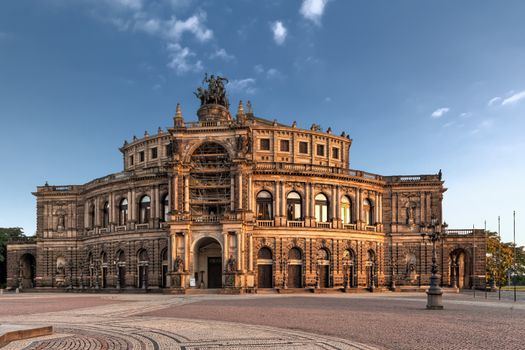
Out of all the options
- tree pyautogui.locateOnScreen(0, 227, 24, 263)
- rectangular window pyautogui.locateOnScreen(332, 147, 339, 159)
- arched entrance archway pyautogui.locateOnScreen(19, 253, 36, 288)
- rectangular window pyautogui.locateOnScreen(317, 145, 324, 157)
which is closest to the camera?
rectangular window pyautogui.locateOnScreen(317, 145, 324, 157)

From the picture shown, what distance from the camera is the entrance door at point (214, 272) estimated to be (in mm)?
63625

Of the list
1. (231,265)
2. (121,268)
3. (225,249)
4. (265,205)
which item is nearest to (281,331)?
(231,265)

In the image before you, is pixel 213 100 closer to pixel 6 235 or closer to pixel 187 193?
pixel 187 193

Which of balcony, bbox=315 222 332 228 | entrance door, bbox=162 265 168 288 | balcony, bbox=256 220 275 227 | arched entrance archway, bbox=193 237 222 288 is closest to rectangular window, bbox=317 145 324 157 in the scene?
balcony, bbox=315 222 332 228

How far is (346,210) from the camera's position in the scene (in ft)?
228

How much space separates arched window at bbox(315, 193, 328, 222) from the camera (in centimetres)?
6719

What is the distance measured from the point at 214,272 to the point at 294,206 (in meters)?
12.4

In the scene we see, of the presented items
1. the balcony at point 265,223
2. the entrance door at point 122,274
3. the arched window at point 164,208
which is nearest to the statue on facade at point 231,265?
the balcony at point 265,223

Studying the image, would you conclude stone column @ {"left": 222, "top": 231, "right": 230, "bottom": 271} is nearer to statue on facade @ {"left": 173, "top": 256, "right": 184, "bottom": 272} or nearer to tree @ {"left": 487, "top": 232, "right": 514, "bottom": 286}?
statue on facade @ {"left": 173, "top": 256, "right": 184, "bottom": 272}

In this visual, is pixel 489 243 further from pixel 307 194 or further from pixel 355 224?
pixel 307 194

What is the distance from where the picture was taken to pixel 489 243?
93375 mm

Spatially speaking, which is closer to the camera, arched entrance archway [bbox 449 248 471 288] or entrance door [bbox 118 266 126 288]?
entrance door [bbox 118 266 126 288]

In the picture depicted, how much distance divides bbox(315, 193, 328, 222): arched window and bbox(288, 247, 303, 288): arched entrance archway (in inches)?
207

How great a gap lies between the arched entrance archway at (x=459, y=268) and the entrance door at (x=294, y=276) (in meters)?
22.3
